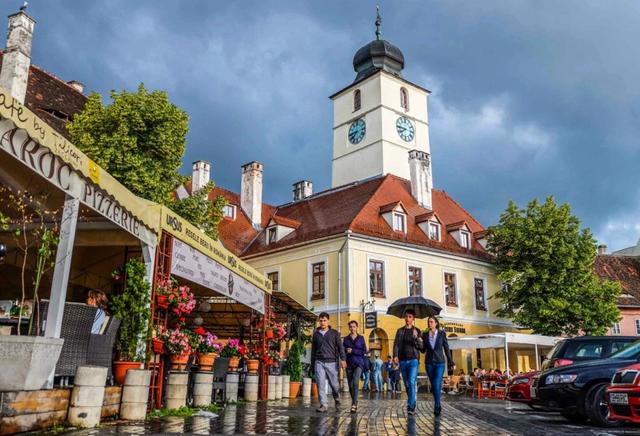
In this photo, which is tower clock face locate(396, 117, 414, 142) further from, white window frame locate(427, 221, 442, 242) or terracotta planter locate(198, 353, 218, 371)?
terracotta planter locate(198, 353, 218, 371)

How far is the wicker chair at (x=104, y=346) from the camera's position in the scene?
823 centimetres

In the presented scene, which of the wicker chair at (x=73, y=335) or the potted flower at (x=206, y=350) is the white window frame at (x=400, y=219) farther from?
the wicker chair at (x=73, y=335)

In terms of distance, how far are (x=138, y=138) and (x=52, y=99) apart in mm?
7444

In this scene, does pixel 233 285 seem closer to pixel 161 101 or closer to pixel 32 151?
pixel 32 151

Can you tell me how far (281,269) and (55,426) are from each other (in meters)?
27.6

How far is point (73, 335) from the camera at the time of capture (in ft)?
25.7

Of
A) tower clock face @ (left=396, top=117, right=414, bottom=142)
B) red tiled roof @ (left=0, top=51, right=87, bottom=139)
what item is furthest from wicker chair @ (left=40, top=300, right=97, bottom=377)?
tower clock face @ (left=396, top=117, right=414, bottom=142)

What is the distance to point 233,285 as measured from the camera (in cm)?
1289

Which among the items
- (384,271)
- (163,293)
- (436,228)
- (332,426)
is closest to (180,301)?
(163,293)

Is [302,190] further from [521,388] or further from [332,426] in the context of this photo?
[332,426]

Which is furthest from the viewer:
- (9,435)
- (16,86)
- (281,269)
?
(281,269)

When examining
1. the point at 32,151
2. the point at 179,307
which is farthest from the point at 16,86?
the point at 32,151

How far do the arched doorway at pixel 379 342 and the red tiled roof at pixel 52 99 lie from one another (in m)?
17.2

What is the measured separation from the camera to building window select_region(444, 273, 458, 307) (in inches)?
1356
